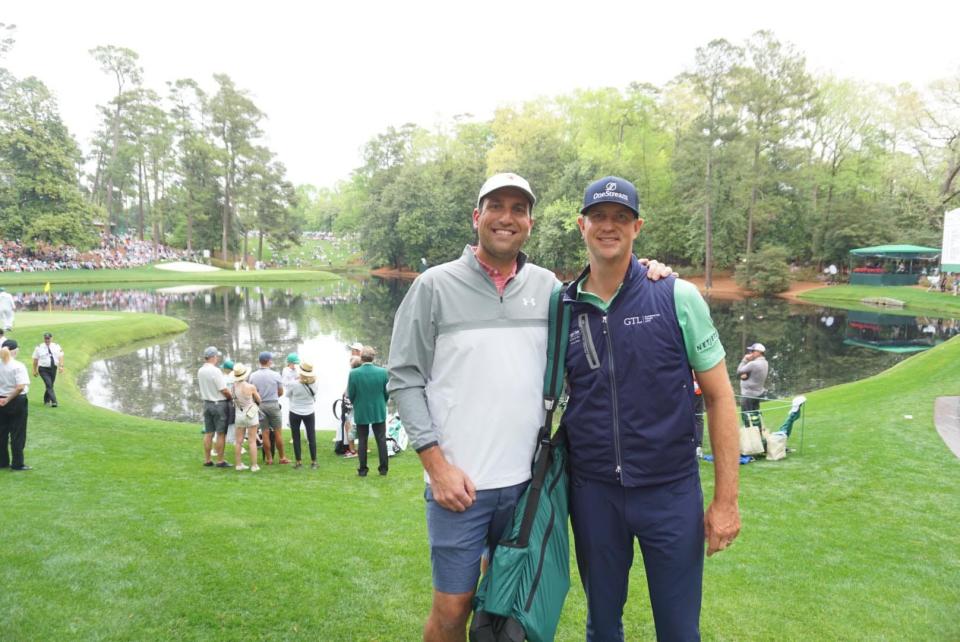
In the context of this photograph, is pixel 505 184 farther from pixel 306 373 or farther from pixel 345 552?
pixel 306 373

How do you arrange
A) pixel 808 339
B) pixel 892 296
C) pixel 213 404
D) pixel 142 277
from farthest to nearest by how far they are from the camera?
1. pixel 142 277
2. pixel 892 296
3. pixel 808 339
4. pixel 213 404

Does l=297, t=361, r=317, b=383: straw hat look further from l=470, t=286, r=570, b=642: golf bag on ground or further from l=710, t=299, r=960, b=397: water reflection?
l=710, t=299, r=960, b=397: water reflection

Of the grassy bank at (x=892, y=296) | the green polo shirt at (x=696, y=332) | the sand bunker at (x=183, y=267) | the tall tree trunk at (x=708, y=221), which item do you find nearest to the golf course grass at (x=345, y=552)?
the green polo shirt at (x=696, y=332)

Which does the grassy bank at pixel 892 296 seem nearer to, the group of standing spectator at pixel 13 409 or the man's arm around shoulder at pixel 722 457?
the man's arm around shoulder at pixel 722 457

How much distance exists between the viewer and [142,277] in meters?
49.4

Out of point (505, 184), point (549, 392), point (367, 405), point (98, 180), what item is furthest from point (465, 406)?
point (98, 180)

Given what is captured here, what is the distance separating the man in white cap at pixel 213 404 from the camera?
30.3 ft

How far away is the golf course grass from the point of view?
3.61 metres

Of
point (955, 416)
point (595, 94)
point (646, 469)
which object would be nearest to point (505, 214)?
point (646, 469)

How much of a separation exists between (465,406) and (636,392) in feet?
2.26

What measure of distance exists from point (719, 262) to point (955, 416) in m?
38.6

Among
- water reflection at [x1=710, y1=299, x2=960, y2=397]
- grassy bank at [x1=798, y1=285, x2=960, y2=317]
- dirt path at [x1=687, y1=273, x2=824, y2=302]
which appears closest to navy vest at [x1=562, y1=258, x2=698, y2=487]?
water reflection at [x1=710, y1=299, x2=960, y2=397]

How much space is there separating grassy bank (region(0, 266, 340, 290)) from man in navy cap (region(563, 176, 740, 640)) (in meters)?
48.1

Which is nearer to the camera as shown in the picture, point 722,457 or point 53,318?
point 722,457
